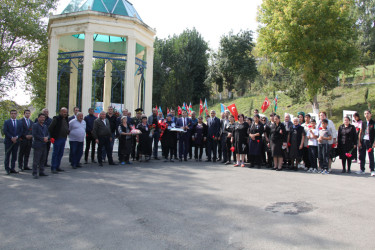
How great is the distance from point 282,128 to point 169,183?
491 centimetres

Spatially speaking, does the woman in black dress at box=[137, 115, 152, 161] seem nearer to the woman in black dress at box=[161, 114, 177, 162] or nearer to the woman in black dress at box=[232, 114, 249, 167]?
the woman in black dress at box=[161, 114, 177, 162]

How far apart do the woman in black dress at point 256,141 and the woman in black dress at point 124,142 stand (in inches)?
177

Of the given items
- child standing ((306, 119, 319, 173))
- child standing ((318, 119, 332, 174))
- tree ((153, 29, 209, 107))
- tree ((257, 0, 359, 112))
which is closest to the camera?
child standing ((318, 119, 332, 174))

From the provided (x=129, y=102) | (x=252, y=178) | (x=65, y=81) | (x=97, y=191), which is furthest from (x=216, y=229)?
(x=65, y=81)

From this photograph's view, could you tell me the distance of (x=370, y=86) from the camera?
112 feet

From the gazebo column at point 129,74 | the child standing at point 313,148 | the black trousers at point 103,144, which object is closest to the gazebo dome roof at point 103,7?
the gazebo column at point 129,74

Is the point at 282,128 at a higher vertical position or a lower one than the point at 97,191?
higher

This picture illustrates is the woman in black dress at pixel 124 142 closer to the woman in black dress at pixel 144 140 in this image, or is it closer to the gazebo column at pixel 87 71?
the woman in black dress at pixel 144 140

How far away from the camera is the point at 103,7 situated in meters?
17.2

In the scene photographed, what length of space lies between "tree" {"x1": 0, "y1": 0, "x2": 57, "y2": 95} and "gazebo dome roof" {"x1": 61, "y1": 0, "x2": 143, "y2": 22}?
3566 millimetres

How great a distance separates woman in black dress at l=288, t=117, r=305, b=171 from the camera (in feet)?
34.0

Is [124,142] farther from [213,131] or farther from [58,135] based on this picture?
[213,131]

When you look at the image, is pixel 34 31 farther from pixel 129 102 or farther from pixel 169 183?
pixel 169 183

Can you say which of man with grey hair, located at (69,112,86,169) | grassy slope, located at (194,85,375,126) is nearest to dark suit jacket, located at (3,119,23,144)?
man with grey hair, located at (69,112,86,169)
